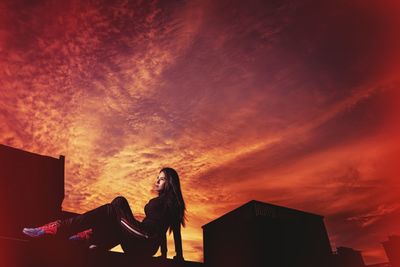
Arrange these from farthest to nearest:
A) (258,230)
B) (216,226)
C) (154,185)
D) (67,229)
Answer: (216,226)
(258,230)
(154,185)
(67,229)

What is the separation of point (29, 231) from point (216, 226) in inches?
1043

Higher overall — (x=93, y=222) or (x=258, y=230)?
(x=258, y=230)

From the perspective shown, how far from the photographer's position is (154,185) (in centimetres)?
457

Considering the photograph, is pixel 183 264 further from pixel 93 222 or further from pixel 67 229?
pixel 67 229

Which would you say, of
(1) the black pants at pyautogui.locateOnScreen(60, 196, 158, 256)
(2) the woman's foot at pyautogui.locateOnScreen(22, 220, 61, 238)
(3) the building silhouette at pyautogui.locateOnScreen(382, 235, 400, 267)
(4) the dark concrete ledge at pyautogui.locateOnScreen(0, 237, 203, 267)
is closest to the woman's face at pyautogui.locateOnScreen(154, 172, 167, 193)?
(1) the black pants at pyautogui.locateOnScreen(60, 196, 158, 256)

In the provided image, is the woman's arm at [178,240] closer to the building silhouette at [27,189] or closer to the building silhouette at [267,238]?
the building silhouette at [27,189]

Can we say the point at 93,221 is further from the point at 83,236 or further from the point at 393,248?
the point at 393,248

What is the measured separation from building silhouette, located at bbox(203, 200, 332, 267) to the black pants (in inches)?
862

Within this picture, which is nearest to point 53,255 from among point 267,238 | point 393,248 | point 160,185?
point 160,185

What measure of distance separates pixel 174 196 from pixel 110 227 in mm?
1239

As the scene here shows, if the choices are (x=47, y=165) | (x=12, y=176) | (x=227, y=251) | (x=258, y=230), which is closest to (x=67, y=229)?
(x=12, y=176)

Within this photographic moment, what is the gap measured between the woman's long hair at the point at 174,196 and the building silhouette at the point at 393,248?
113 feet

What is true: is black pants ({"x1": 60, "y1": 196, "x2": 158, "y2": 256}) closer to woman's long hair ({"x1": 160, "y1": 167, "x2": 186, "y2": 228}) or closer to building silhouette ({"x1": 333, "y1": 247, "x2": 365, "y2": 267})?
woman's long hair ({"x1": 160, "y1": 167, "x2": 186, "y2": 228})

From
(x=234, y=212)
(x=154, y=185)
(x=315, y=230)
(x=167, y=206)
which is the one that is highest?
(x=234, y=212)
